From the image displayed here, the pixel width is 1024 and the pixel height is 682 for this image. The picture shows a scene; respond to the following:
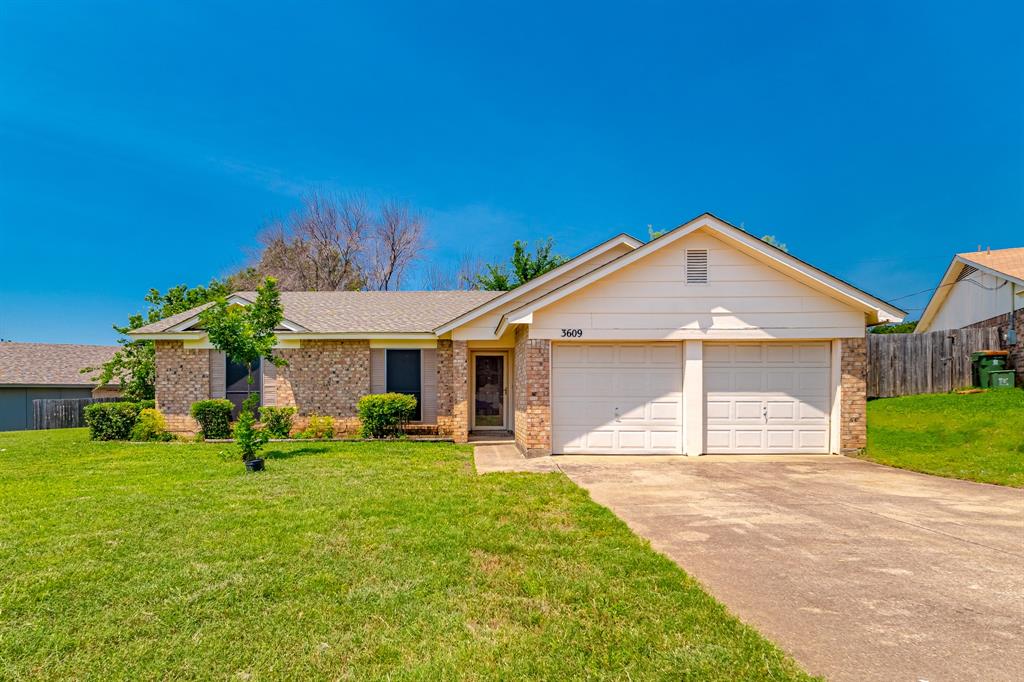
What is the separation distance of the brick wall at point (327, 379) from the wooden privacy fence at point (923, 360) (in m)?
15.1

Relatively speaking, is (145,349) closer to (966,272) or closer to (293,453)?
(293,453)

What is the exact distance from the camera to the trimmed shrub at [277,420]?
13305mm

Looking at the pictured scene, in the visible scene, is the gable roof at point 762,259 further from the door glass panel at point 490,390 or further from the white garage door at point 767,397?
the door glass panel at point 490,390

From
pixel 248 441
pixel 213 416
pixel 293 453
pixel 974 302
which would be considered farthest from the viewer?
pixel 974 302

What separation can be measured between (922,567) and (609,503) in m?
3.17

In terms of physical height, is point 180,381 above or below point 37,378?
above

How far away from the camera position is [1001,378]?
569 inches

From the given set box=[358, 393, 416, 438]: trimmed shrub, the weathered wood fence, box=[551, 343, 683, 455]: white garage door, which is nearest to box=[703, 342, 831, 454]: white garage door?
box=[551, 343, 683, 455]: white garage door

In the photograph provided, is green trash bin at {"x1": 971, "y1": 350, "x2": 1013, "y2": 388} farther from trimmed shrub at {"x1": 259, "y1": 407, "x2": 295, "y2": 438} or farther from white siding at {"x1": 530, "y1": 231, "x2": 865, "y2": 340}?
trimmed shrub at {"x1": 259, "y1": 407, "x2": 295, "y2": 438}

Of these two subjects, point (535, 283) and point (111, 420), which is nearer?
point (535, 283)

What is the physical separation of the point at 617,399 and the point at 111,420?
12982 mm

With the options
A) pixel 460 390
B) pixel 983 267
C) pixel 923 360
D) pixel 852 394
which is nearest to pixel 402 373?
pixel 460 390

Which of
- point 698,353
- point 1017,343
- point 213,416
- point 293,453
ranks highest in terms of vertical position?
point 1017,343

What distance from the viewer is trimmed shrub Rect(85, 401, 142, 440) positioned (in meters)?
13.5
